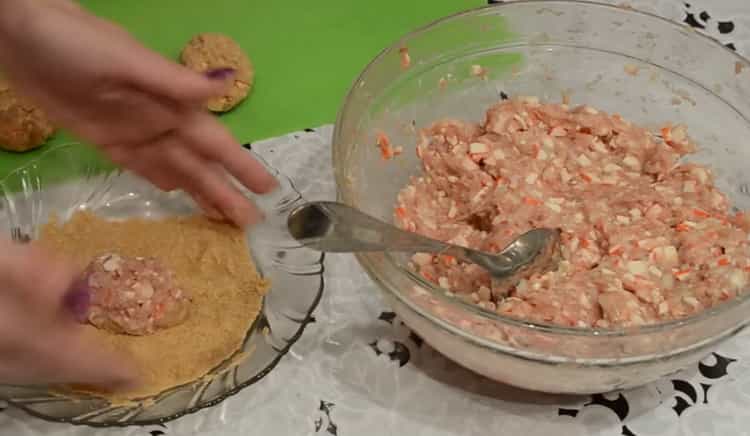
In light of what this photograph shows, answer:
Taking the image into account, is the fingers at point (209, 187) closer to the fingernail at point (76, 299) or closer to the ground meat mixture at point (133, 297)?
the ground meat mixture at point (133, 297)

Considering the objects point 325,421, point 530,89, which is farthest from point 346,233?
point 530,89

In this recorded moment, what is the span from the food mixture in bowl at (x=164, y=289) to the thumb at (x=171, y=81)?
29cm

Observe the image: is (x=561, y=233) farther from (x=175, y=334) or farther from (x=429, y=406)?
(x=175, y=334)

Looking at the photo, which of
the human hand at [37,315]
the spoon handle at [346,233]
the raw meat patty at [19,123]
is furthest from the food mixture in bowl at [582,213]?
the raw meat patty at [19,123]

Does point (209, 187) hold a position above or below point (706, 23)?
below

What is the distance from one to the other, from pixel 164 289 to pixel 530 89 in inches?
27.4

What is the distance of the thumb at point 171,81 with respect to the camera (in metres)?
0.99

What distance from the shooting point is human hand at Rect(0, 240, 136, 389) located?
724 millimetres

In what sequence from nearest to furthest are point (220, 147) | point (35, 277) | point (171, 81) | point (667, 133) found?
point (35, 277) < point (171, 81) < point (220, 147) < point (667, 133)

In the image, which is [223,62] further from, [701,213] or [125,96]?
[701,213]

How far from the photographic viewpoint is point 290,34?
1678 millimetres

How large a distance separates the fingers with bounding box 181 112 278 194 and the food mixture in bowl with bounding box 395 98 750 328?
0.23 meters

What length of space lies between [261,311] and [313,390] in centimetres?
13

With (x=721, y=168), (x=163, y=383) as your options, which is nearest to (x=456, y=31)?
(x=721, y=168)
